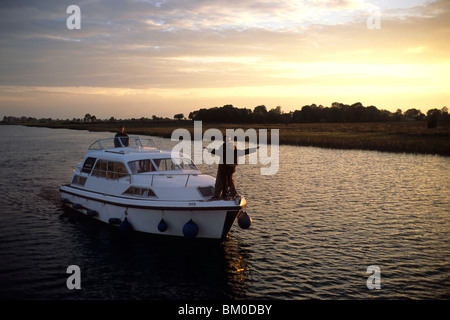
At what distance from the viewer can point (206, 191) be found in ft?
51.4

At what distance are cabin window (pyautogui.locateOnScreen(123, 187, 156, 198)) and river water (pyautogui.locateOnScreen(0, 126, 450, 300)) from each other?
1897 millimetres

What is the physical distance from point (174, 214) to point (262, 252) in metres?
3.75

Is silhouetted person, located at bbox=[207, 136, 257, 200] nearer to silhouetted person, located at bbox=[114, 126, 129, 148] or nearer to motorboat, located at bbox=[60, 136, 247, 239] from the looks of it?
motorboat, located at bbox=[60, 136, 247, 239]

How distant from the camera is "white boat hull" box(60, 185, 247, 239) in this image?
14.3 meters

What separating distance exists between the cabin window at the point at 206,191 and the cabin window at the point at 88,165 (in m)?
7.04

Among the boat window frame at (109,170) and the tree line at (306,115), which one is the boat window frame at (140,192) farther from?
the tree line at (306,115)

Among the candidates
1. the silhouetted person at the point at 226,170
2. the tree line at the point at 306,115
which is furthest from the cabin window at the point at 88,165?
the tree line at the point at 306,115

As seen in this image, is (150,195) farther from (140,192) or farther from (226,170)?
(226,170)

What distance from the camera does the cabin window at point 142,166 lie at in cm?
→ 1728

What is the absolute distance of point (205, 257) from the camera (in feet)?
46.8

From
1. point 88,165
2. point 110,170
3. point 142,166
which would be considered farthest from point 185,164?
point 88,165

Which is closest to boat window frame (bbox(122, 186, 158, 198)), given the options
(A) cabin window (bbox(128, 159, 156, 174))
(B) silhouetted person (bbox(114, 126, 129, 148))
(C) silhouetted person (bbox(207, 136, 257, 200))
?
(A) cabin window (bbox(128, 159, 156, 174))
